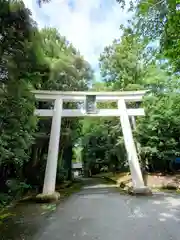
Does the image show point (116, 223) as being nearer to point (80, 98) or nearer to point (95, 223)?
→ point (95, 223)

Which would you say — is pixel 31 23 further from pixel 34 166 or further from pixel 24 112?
pixel 34 166

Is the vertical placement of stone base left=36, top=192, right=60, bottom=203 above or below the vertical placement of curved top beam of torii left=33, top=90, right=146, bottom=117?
below

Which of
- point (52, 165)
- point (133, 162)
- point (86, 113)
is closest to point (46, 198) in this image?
point (52, 165)

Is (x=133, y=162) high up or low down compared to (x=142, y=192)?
up

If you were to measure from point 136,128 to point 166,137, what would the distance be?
1.68m

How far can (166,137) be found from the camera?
11508mm

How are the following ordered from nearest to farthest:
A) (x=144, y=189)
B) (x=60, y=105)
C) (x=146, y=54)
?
(x=146, y=54) < (x=144, y=189) < (x=60, y=105)

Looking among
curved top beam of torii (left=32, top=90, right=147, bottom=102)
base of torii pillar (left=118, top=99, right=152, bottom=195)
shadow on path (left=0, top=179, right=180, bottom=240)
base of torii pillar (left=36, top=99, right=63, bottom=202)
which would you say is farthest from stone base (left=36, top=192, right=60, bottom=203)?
curved top beam of torii (left=32, top=90, right=147, bottom=102)

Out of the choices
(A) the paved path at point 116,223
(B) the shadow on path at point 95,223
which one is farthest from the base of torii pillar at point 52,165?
(A) the paved path at point 116,223

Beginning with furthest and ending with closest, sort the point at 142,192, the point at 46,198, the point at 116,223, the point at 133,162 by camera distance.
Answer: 1. the point at 133,162
2. the point at 142,192
3. the point at 46,198
4. the point at 116,223

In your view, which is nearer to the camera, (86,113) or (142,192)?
(142,192)

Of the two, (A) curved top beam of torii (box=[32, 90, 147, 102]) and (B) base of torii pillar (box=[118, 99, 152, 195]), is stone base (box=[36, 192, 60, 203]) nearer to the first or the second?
(B) base of torii pillar (box=[118, 99, 152, 195])

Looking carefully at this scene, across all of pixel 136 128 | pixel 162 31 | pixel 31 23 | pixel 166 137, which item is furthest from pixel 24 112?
pixel 166 137

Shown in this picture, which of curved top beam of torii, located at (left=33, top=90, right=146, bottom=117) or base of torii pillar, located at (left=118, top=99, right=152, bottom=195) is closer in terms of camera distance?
base of torii pillar, located at (left=118, top=99, right=152, bottom=195)
